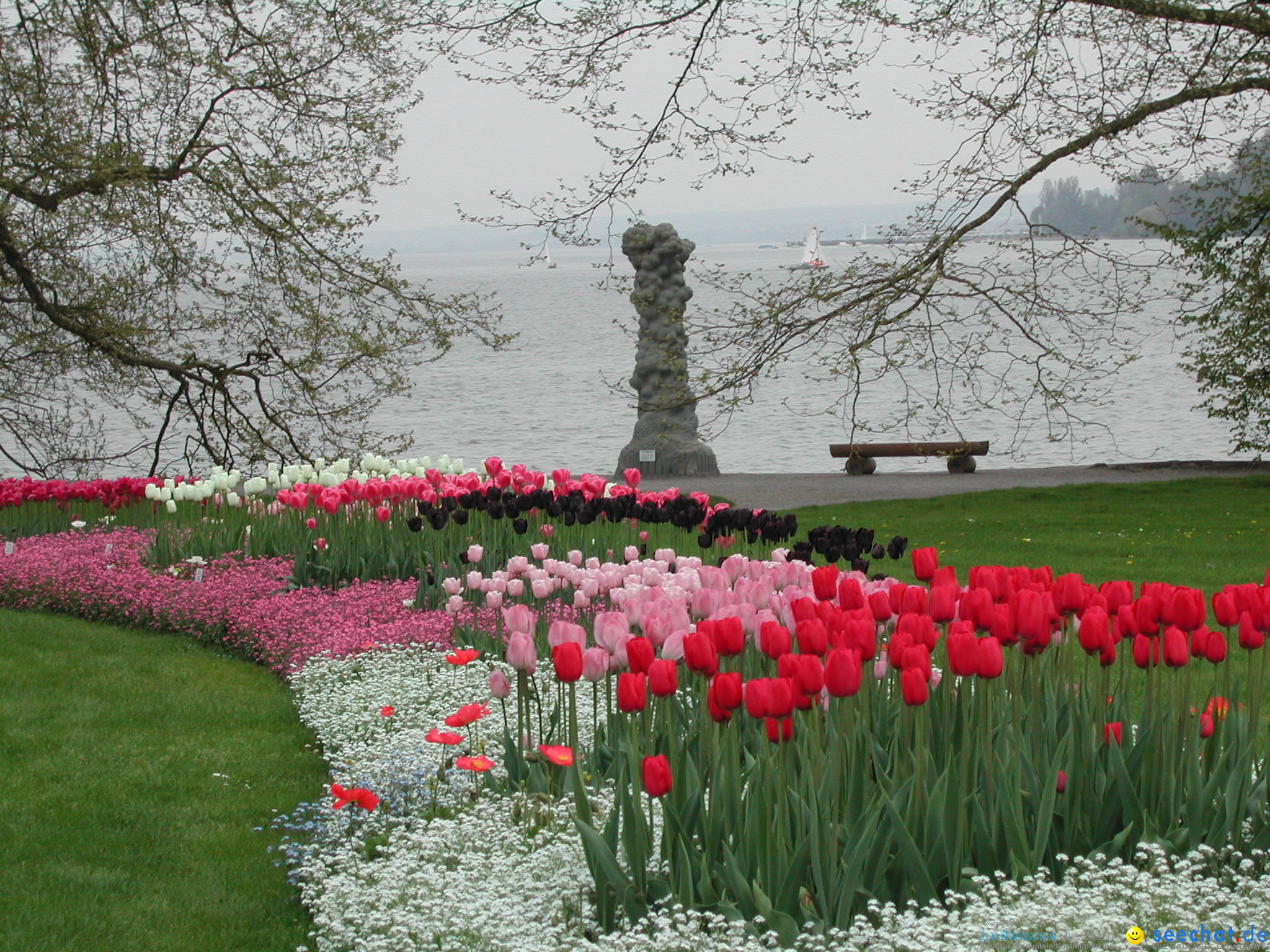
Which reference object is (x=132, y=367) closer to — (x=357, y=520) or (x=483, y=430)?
(x=357, y=520)

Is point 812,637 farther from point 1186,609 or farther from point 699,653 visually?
point 1186,609

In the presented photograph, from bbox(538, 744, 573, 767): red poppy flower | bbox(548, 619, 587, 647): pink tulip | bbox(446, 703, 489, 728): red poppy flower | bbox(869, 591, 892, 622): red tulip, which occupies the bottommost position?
bbox(538, 744, 573, 767): red poppy flower

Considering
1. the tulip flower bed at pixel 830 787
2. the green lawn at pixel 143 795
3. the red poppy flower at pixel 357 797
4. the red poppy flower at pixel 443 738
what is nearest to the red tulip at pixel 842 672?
the tulip flower bed at pixel 830 787

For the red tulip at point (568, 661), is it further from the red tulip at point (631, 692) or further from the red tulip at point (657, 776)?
the red tulip at point (657, 776)

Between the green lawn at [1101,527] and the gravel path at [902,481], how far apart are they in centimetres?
91

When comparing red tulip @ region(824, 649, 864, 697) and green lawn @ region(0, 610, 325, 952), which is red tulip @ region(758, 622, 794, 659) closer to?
red tulip @ region(824, 649, 864, 697)

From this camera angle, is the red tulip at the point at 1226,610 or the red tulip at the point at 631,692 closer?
the red tulip at the point at 631,692

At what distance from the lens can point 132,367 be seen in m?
12.9

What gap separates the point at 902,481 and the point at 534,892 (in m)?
15.2

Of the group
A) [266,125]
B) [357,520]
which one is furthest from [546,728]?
[266,125]

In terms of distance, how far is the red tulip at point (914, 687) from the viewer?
10.3 ft

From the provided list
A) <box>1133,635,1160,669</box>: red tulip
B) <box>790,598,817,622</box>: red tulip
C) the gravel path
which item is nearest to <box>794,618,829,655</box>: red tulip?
<box>790,598,817,622</box>: red tulip

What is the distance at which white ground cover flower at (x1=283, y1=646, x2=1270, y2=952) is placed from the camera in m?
2.88

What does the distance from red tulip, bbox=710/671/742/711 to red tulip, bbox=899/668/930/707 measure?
43 cm
